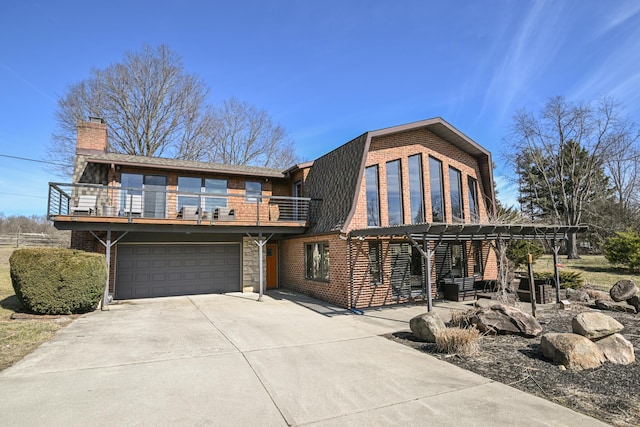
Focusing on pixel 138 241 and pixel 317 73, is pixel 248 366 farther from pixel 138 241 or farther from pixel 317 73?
pixel 317 73

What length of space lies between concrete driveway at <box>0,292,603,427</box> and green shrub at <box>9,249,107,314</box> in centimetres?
157

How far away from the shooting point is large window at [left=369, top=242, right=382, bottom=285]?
11.0 meters

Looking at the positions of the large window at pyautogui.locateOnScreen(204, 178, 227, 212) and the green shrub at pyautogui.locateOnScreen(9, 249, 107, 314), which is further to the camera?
the large window at pyautogui.locateOnScreen(204, 178, 227, 212)

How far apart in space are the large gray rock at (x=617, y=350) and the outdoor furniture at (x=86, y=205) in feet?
44.7

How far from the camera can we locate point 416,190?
1271 cm

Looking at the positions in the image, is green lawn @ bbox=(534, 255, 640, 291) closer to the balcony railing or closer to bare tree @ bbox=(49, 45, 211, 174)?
the balcony railing

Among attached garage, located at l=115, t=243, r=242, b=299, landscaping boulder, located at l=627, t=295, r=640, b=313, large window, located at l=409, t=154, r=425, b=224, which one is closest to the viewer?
landscaping boulder, located at l=627, t=295, r=640, b=313

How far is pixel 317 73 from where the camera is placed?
15.0 m

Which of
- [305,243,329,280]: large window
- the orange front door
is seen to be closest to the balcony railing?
[305,243,329,280]: large window

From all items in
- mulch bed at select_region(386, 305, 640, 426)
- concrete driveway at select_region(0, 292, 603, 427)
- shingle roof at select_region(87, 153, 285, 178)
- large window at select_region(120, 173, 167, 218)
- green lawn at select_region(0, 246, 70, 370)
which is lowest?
mulch bed at select_region(386, 305, 640, 426)

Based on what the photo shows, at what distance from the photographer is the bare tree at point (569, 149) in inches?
985

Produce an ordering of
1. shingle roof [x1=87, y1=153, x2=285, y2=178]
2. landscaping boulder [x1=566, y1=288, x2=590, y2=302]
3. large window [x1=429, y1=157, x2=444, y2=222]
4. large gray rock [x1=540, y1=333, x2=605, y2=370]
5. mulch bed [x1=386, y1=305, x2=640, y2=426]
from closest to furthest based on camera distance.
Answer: mulch bed [x1=386, y1=305, x2=640, y2=426] → large gray rock [x1=540, y1=333, x2=605, y2=370] → landscaping boulder [x1=566, y1=288, x2=590, y2=302] → shingle roof [x1=87, y1=153, x2=285, y2=178] → large window [x1=429, y1=157, x2=444, y2=222]

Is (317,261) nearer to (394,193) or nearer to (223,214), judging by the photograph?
(394,193)

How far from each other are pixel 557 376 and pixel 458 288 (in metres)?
7.06
